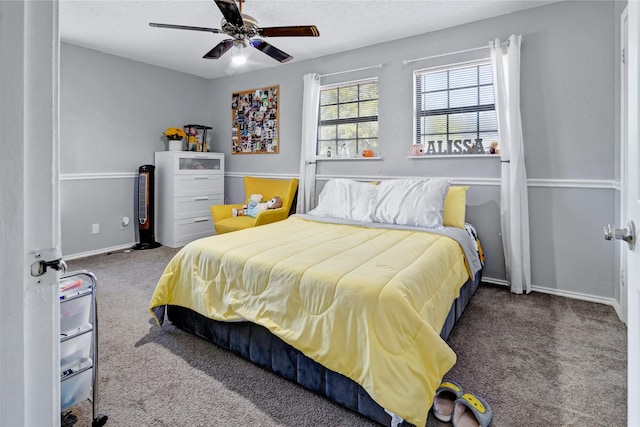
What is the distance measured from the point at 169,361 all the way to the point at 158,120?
3.96 meters

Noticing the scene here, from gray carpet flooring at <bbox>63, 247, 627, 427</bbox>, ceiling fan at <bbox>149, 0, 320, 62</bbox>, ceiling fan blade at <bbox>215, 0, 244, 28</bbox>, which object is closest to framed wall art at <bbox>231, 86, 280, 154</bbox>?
ceiling fan at <bbox>149, 0, 320, 62</bbox>

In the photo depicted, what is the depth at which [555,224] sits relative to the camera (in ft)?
10.1

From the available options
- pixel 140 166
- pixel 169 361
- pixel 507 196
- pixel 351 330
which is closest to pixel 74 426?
pixel 169 361

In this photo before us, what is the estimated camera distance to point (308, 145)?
4.40 meters

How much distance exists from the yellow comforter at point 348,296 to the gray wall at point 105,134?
109 inches

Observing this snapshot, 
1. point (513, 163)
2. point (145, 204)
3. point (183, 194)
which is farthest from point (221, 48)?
point (513, 163)

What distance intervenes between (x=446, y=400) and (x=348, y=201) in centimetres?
204

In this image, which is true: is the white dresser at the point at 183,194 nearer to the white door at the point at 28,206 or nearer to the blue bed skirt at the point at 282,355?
the blue bed skirt at the point at 282,355

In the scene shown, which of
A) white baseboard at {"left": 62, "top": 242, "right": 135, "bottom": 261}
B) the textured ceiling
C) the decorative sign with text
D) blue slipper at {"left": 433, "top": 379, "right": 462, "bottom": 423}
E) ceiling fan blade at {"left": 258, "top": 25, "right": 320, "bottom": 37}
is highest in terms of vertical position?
the textured ceiling

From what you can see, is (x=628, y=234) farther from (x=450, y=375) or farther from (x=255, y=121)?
(x=255, y=121)

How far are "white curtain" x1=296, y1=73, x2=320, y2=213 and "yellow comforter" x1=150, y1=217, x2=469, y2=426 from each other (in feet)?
6.07

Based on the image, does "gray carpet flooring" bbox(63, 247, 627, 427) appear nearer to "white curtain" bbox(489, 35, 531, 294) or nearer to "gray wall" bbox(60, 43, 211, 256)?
"white curtain" bbox(489, 35, 531, 294)

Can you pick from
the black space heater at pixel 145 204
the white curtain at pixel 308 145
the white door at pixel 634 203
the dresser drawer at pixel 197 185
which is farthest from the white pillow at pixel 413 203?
the black space heater at pixel 145 204

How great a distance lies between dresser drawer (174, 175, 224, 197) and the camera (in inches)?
188
